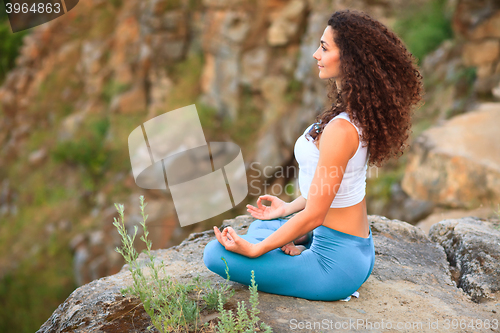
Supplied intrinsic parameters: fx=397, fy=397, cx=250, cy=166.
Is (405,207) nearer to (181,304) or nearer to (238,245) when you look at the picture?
(238,245)

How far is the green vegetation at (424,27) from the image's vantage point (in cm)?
771

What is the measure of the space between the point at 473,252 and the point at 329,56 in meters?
1.75

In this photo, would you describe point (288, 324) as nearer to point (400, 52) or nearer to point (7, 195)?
point (400, 52)

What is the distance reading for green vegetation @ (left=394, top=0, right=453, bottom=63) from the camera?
7711 millimetres

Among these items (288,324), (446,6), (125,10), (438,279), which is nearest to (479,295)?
(438,279)

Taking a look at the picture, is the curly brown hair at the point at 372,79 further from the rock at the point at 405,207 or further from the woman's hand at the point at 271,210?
the rock at the point at 405,207

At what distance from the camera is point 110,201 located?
9969mm

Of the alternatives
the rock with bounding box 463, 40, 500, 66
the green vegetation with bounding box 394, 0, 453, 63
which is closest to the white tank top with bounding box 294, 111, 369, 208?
the rock with bounding box 463, 40, 500, 66

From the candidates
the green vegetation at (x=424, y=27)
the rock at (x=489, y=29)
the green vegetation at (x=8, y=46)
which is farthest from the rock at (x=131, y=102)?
the rock at (x=489, y=29)

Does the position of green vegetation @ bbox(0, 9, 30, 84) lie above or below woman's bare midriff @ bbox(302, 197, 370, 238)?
above

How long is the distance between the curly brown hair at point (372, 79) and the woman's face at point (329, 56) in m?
0.02

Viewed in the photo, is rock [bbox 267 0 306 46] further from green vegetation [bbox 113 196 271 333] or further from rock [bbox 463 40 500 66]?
green vegetation [bbox 113 196 271 333]

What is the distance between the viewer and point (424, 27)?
7840 mm

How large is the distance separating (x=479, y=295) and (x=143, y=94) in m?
10.1
